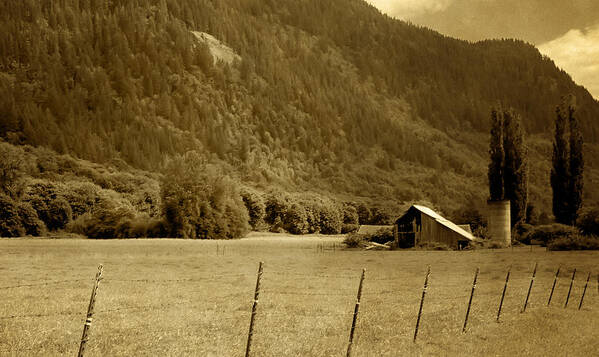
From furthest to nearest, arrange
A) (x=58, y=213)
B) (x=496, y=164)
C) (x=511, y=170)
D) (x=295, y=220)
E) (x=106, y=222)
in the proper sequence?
1. (x=295, y=220)
2. (x=58, y=213)
3. (x=106, y=222)
4. (x=496, y=164)
5. (x=511, y=170)

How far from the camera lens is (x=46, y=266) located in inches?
1673

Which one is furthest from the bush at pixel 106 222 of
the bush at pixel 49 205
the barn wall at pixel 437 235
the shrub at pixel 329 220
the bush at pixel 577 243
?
the bush at pixel 577 243

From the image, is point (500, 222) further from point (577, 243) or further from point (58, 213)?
point (58, 213)

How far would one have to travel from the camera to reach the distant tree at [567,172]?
82.1 meters

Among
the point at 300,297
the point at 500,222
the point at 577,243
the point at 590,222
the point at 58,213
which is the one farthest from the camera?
the point at 58,213

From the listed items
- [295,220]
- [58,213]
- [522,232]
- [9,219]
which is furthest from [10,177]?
[522,232]

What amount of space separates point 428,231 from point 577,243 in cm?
1685

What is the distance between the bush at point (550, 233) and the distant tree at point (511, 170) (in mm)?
3267

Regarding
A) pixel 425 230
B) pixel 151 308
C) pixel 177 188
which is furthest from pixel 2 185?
pixel 151 308

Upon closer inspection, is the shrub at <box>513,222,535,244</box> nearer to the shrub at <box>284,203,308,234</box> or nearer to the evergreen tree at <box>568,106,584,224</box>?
the evergreen tree at <box>568,106,584,224</box>

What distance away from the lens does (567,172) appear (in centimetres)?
8350

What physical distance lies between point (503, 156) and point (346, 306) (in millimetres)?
66729

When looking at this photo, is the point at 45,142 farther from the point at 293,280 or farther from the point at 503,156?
the point at 293,280

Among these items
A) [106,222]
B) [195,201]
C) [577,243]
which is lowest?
[106,222]
